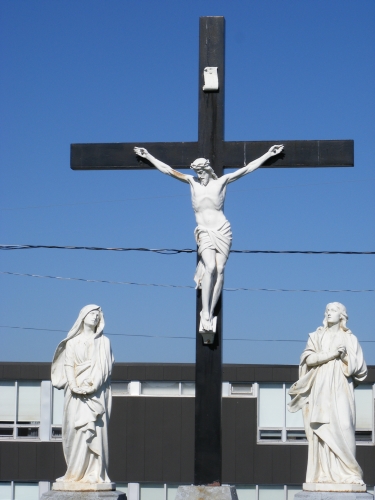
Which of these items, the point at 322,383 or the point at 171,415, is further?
the point at 171,415

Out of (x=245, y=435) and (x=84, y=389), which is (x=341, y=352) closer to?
(x=84, y=389)

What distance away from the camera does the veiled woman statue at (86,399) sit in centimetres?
1188

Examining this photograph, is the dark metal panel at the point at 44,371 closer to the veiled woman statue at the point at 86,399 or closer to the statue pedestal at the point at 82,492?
the veiled woman statue at the point at 86,399

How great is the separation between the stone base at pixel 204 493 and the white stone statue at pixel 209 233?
1645 millimetres

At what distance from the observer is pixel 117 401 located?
25109 millimetres

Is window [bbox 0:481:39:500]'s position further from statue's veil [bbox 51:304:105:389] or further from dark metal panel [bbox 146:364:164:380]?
statue's veil [bbox 51:304:105:389]

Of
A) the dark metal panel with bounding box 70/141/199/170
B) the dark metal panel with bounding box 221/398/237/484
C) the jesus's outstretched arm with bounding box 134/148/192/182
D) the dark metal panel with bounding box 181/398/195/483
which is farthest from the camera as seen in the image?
the dark metal panel with bounding box 181/398/195/483

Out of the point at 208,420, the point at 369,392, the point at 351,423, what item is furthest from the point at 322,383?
the point at 369,392

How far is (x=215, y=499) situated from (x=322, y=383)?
5.74ft

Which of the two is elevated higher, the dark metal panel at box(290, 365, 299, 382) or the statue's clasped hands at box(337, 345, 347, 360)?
the dark metal panel at box(290, 365, 299, 382)

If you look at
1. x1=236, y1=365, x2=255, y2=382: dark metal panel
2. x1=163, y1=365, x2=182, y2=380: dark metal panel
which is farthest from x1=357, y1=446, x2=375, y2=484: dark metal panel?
x1=163, y1=365, x2=182, y2=380: dark metal panel

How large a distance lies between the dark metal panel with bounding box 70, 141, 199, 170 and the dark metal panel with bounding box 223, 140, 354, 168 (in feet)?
1.47

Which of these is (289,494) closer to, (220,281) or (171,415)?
(171,415)

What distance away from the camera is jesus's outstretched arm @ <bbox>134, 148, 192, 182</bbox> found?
12242 mm
